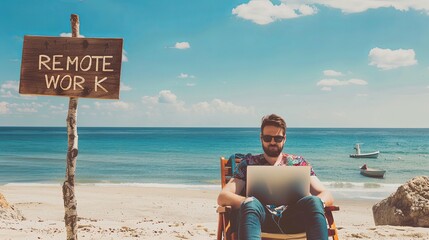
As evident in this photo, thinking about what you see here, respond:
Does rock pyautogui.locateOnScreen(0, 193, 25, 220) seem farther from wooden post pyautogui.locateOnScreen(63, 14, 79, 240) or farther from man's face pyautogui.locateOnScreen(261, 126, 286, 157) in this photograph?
man's face pyautogui.locateOnScreen(261, 126, 286, 157)

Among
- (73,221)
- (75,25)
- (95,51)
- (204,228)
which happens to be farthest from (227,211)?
(204,228)

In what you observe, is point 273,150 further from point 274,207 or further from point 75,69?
point 75,69

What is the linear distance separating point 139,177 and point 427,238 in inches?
777

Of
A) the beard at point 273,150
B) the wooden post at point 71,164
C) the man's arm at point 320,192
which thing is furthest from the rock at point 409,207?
the wooden post at point 71,164

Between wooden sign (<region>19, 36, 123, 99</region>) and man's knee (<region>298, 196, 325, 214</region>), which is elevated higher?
wooden sign (<region>19, 36, 123, 99</region>)

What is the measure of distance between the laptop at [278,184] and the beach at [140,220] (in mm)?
2354

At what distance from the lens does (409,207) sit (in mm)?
6973

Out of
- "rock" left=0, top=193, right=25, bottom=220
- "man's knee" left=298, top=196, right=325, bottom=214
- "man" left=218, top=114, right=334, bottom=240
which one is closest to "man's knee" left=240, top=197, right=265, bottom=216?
"man" left=218, top=114, right=334, bottom=240

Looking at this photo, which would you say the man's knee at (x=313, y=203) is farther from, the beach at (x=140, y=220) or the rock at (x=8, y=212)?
the rock at (x=8, y=212)

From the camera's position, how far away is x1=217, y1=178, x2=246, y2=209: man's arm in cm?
364

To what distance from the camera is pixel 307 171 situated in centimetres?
348

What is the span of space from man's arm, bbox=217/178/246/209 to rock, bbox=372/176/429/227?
4.27 meters

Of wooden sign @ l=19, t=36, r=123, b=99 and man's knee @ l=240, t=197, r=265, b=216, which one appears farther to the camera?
wooden sign @ l=19, t=36, r=123, b=99

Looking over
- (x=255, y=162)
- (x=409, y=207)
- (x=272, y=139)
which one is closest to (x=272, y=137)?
(x=272, y=139)
